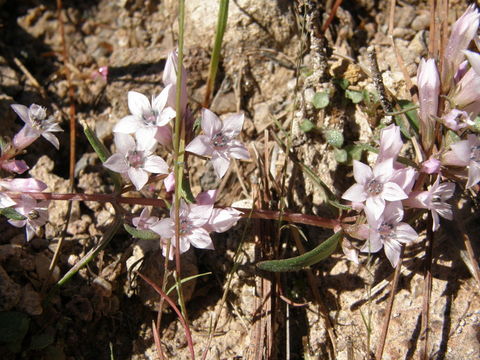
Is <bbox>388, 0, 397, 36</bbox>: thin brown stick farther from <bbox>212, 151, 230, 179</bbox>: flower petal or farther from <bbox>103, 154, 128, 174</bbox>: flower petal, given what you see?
<bbox>103, 154, 128, 174</bbox>: flower petal

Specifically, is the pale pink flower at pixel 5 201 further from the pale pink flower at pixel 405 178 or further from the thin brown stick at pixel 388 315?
the thin brown stick at pixel 388 315

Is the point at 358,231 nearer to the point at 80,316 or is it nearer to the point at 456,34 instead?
the point at 456,34

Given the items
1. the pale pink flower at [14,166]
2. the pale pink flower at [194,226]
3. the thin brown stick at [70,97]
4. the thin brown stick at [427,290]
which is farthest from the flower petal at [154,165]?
the thin brown stick at [427,290]

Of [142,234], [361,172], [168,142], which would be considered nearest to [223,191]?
[168,142]

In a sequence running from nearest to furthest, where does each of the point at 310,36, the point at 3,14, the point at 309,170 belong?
the point at 309,170 < the point at 310,36 < the point at 3,14

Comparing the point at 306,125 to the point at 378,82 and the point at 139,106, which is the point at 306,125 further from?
the point at 139,106

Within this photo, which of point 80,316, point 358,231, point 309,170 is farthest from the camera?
point 309,170

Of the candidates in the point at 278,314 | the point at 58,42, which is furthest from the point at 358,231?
the point at 58,42
